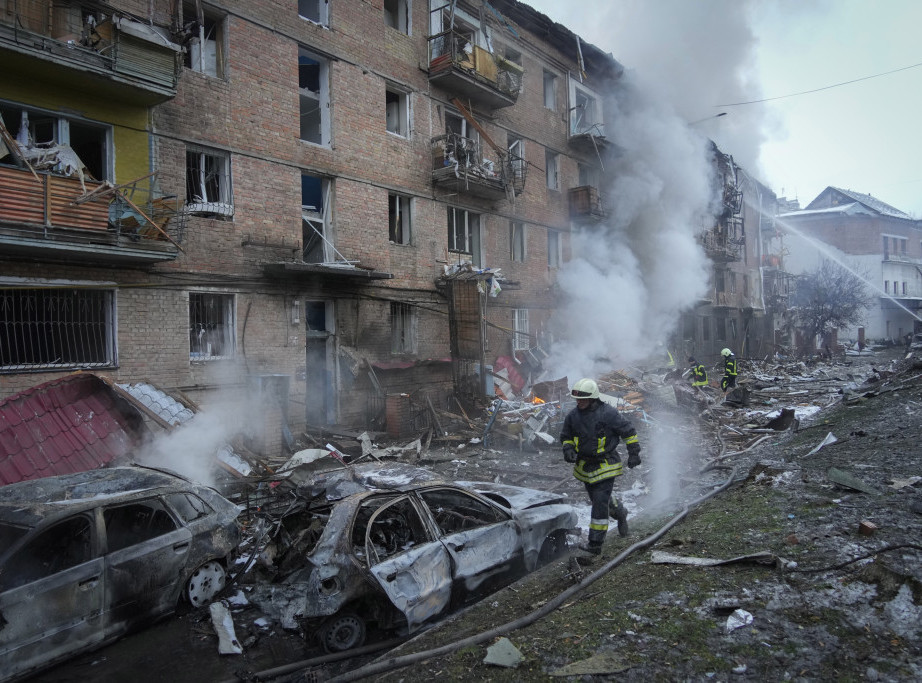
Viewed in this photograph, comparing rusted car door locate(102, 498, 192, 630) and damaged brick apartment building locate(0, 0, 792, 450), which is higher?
damaged brick apartment building locate(0, 0, 792, 450)

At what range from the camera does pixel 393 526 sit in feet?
16.3

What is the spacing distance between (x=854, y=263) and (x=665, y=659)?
195ft

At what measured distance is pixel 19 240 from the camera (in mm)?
8070

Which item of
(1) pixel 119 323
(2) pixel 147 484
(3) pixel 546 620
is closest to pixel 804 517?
(3) pixel 546 620

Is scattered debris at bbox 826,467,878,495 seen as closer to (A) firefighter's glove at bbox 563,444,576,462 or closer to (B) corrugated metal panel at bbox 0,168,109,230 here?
(A) firefighter's glove at bbox 563,444,576,462

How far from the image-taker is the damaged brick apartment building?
8977 mm

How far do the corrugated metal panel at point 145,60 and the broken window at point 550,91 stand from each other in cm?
1410

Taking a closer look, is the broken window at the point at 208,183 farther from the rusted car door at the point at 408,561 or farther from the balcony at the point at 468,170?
the rusted car door at the point at 408,561

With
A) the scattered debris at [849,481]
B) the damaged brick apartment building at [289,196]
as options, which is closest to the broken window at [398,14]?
the damaged brick apartment building at [289,196]

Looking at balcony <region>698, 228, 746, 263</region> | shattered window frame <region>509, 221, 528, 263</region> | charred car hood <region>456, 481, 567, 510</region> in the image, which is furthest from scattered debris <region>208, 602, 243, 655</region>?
balcony <region>698, 228, 746, 263</region>

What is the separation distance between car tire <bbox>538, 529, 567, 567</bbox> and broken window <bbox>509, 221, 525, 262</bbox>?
45.6 feet

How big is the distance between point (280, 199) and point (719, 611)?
37.1 ft

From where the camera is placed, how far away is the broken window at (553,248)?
2067cm

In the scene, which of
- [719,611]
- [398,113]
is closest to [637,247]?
[398,113]
